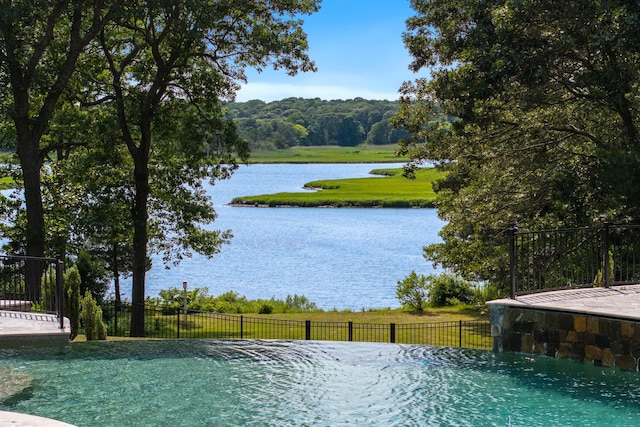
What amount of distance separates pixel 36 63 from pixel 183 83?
461 cm

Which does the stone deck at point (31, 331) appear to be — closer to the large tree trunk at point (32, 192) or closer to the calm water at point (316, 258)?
the large tree trunk at point (32, 192)

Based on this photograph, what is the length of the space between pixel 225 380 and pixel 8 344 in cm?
371

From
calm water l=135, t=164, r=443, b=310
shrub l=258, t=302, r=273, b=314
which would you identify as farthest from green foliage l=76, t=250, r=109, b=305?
calm water l=135, t=164, r=443, b=310

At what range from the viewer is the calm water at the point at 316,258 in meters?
38.3

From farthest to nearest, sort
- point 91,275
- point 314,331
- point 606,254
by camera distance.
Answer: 1. point 91,275
2. point 314,331
3. point 606,254

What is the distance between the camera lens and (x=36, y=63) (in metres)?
20.7

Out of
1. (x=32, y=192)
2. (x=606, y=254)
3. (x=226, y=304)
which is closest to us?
(x=606, y=254)

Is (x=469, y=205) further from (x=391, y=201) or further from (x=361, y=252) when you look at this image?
(x=391, y=201)

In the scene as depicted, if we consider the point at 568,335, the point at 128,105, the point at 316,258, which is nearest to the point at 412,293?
the point at 128,105

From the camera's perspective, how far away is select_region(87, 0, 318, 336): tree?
860 inches

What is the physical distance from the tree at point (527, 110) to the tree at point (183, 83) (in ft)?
16.4

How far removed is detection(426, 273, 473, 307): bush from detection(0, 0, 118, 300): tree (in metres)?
17.7

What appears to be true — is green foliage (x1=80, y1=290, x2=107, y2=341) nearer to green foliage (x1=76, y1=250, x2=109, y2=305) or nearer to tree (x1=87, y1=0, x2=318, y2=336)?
tree (x1=87, y1=0, x2=318, y2=336)

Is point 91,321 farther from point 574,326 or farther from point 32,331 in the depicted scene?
point 574,326
